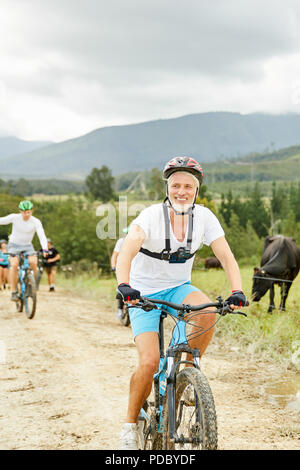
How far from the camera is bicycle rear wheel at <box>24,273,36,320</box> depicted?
10555 mm

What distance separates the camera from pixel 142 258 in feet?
12.6

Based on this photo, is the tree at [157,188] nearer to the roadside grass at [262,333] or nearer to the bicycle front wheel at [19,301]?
the bicycle front wheel at [19,301]

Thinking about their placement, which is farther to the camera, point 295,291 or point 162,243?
point 295,291

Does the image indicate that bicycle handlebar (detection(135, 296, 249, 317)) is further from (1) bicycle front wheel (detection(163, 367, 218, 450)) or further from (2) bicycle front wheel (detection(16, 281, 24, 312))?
(2) bicycle front wheel (detection(16, 281, 24, 312))

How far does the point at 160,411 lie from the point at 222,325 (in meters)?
5.84

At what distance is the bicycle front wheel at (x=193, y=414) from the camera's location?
2941 mm

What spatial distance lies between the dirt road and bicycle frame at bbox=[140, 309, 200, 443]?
979 millimetres

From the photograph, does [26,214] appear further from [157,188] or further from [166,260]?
[157,188]

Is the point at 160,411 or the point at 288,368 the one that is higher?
the point at 160,411

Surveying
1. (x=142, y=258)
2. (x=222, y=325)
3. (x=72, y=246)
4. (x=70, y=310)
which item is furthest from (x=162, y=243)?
(x=72, y=246)

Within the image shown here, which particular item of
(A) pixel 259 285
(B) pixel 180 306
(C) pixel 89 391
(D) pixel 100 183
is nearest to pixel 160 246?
(B) pixel 180 306

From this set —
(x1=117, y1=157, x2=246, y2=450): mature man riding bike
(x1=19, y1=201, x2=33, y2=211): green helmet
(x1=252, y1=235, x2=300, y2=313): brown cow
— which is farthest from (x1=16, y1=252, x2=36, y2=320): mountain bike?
(x1=117, y1=157, x2=246, y2=450): mature man riding bike
